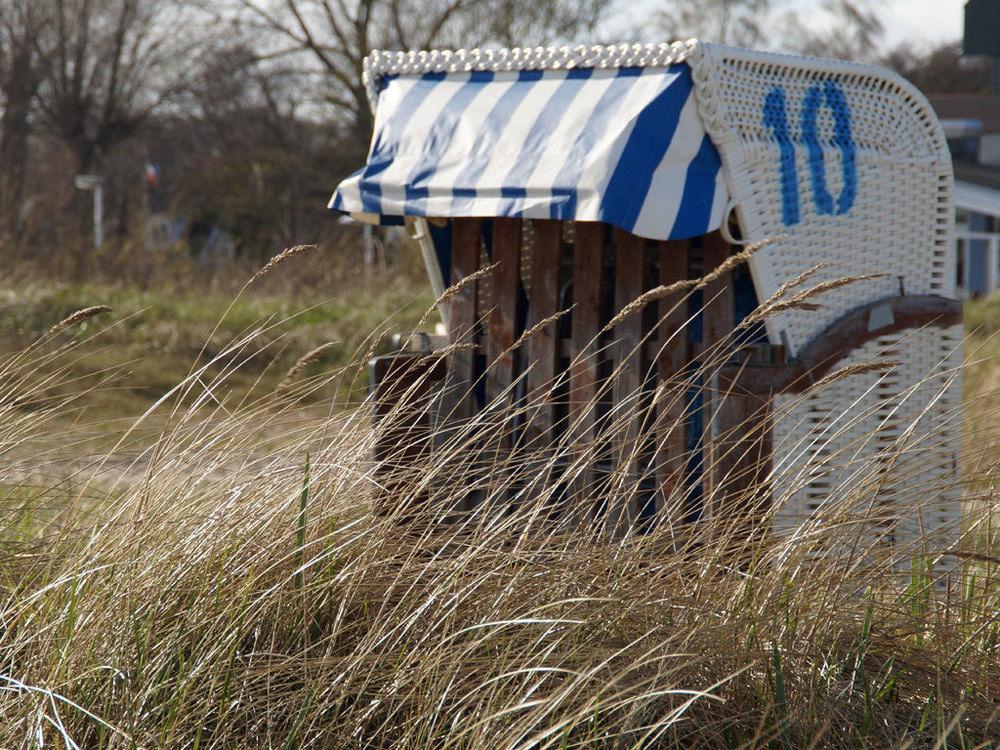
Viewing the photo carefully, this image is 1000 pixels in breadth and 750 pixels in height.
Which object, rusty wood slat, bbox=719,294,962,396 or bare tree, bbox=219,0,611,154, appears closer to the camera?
rusty wood slat, bbox=719,294,962,396

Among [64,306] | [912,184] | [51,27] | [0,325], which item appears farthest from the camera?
[51,27]

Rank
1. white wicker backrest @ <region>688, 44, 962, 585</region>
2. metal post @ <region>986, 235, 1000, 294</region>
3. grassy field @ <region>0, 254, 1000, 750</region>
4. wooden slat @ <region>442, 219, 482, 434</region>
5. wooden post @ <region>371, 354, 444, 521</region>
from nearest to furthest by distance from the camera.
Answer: grassy field @ <region>0, 254, 1000, 750</region>
wooden post @ <region>371, 354, 444, 521</region>
white wicker backrest @ <region>688, 44, 962, 585</region>
wooden slat @ <region>442, 219, 482, 434</region>
metal post @ <region>986, 235, 1000, 294</region>

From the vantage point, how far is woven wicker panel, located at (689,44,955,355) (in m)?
3.60

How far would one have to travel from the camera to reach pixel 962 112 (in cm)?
2839

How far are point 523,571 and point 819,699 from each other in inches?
24.3

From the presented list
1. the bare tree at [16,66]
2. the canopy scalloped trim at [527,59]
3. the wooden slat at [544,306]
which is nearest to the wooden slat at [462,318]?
the wooden slat at [544,306]

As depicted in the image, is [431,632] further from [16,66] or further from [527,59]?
[16,66]

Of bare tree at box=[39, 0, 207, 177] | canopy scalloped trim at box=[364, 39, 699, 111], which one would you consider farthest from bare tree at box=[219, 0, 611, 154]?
canopy scalloped trim at box=[364, 39, 699, 111]

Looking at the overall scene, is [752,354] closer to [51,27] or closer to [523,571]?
[523,571]

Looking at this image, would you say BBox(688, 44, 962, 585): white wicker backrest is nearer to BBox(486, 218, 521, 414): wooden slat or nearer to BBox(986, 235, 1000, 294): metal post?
BBox(486, 218, 521, 414): wooden slat

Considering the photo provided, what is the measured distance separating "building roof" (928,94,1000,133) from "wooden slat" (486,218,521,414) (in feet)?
85.5

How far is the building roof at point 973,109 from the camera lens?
2777cm

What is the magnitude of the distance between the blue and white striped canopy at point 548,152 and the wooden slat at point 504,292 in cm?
30

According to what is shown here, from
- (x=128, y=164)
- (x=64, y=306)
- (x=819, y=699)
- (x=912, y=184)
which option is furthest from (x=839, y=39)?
(x=819, y=699)
